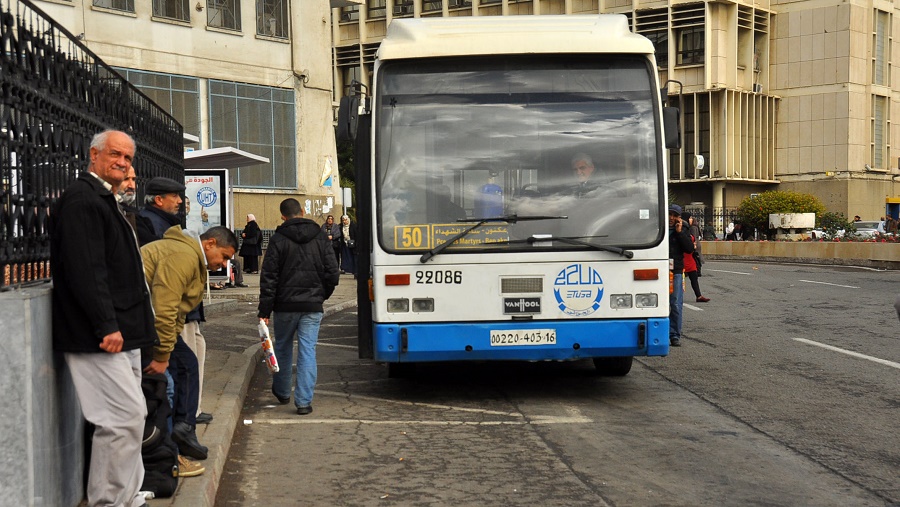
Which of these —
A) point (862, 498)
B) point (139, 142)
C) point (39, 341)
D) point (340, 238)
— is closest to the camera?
point (39, 341)

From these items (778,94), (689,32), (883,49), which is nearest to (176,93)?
(689,32)

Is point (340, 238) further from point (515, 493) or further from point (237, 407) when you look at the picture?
point (515, 493)

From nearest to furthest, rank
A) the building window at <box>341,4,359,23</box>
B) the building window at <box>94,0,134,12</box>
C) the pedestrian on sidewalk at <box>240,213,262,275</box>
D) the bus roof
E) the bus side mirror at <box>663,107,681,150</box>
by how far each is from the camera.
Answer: the bus roof → the bus side mirror at <box>663,107,681,150</box> → the pedestrian on sidewalk at <box>240,213,262,275</box> → the building window at <box>94,0,134,12</box> → the building window at <box>341,4,359,23</box>

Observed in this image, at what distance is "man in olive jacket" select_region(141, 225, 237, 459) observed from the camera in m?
6.18

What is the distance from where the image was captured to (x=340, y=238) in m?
29.5

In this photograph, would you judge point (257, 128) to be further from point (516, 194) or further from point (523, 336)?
point (523, 336)

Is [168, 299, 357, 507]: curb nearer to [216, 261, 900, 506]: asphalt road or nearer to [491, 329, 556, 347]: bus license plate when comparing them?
[216, 261, 900, 506]: asphalt road

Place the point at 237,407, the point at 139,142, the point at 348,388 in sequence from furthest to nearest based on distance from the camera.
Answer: the point at 348,388 → the point at 139,142 → the point at 237,407

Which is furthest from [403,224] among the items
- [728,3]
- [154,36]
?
[728,3]

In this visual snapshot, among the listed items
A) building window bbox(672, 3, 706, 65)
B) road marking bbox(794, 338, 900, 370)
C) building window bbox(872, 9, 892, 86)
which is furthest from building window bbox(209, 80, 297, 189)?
building window bbox(872, 9, 892, 86)

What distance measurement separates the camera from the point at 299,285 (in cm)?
938

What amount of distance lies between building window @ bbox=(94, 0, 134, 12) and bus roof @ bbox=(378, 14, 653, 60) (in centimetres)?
2067

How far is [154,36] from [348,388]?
21216 millimetres

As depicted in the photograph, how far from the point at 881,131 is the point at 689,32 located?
43.1 ft
